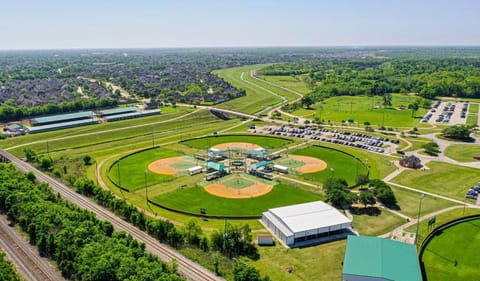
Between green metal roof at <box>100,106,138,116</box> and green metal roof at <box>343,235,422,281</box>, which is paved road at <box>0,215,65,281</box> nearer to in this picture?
green metal roof at <box>343,235,422,281</box>

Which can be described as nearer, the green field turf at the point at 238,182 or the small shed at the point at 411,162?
the green field turf at the point at 238,182

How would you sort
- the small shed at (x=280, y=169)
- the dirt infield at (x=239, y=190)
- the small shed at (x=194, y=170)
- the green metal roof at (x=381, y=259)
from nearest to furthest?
the green metal roof at (x=381, y=259) → the dirt infield at (x=239, y=190) → the small shed at (x=194, y=170) → the small shed at (x=280, y=169)

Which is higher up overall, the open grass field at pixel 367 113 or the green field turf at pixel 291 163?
the open grass field at pixel 367 113

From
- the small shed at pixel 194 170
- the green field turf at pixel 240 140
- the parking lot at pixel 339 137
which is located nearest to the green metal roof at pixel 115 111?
the green field turf at pixel 240 140

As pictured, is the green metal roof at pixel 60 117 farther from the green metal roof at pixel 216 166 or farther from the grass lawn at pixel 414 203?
the grass lawn at pixel 414 203

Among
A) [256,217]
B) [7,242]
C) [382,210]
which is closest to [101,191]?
[7,242]

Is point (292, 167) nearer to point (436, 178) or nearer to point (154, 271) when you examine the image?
point (436, 178)

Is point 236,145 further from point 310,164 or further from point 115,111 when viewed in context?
point 115,111
